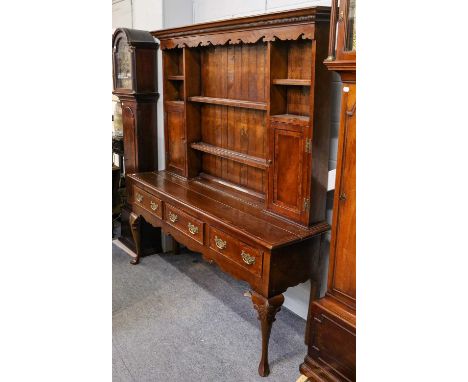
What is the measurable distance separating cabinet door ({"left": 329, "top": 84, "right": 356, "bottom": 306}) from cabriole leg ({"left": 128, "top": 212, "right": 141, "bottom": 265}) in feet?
6.26

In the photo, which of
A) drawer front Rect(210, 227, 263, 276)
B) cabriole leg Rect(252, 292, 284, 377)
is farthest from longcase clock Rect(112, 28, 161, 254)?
cabriole leg Rect(252, 292, 284, 377)

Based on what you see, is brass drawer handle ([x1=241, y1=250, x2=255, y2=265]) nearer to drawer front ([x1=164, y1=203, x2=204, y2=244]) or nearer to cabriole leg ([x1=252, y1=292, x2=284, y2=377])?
cabriole leg ([x1=252, y1=292, x2=284, y2=377])

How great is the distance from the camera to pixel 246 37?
223cm

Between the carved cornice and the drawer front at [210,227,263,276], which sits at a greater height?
the carved cornice

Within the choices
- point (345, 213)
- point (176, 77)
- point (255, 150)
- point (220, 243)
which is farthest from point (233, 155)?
point (345, 213)

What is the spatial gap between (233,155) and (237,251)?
69 cm

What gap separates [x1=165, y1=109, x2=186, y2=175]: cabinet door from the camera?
3.01 m

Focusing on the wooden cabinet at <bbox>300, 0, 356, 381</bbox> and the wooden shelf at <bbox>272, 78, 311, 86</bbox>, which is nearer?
the wooden cabinet at <bbox>300, 0, 356, 381</bbox>

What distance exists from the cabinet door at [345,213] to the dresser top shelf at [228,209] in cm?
32

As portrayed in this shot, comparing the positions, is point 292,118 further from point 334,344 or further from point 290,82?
point 334,344
